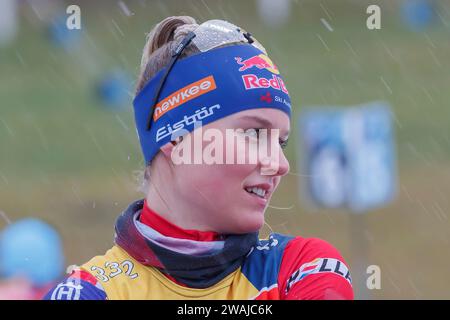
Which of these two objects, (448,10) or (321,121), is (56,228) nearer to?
(321,121)

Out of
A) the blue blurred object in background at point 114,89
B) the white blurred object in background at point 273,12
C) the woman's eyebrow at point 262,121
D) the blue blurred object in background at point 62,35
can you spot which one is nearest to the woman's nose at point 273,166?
the woman's eyebrow at point 262,121

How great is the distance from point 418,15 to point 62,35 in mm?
8955

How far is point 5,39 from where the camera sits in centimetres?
2689

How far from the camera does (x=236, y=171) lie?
3.36 metres

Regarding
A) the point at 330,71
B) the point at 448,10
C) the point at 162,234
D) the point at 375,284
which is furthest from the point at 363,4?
the point at 162,234

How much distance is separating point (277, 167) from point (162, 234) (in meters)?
0.48

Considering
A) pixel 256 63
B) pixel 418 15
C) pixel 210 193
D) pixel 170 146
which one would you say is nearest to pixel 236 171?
pixel 210 193

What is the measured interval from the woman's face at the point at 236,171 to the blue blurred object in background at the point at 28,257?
2465mm

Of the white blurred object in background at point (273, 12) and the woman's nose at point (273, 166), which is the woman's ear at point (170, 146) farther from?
the white blurred object in background at point (273, 12)

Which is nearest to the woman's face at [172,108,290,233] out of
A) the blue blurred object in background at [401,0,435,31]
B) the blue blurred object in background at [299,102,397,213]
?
the blue blurred object in background at [299,102,397,213]

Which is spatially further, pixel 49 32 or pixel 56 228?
pixel 49 32

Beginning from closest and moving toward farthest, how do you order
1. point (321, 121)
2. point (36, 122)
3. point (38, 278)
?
1. point (38, 278)
2. point (321, 121)
3. point (36, 122)
